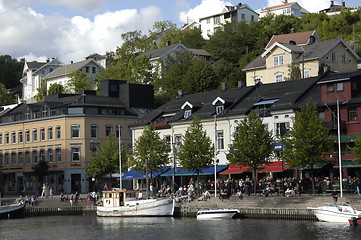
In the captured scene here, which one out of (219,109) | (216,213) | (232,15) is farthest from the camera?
(232,15)

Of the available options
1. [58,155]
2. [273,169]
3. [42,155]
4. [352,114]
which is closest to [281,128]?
[273,169]

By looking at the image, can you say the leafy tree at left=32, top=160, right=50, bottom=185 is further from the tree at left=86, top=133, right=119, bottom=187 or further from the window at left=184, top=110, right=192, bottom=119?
the window at left=184, top=110, right=192, bottom=119

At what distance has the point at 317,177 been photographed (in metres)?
70.9

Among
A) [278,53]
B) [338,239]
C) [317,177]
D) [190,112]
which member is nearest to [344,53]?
[278,53]

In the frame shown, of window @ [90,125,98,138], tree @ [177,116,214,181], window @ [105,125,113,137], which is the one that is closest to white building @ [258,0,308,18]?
window @ [105,125,113,137]

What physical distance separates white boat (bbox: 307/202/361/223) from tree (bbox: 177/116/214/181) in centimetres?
2090

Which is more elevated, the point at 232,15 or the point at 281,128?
the point at 232,15

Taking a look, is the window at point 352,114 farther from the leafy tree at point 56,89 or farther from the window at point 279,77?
the leafy tree at point 56,89

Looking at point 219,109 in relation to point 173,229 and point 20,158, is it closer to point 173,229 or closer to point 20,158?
point 173,229

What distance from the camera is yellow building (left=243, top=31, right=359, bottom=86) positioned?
3937 inches

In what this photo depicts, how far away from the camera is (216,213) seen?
64875mm

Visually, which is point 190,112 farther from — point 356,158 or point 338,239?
point 338,239

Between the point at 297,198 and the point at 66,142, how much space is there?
4803 cm

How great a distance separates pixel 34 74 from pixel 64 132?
80102 mm
